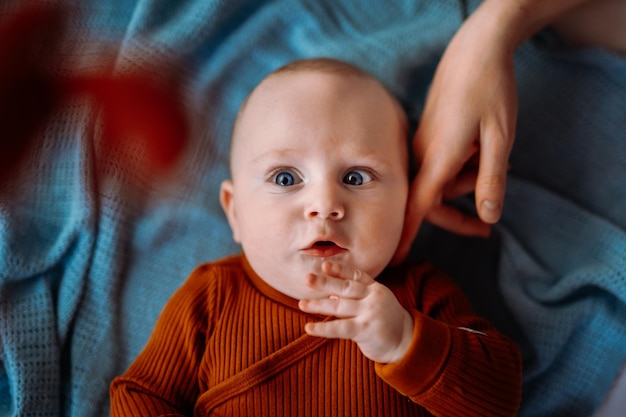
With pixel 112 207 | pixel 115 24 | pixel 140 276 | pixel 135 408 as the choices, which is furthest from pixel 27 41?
pixel 135 408

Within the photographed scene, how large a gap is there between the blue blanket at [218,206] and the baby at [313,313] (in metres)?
0.22

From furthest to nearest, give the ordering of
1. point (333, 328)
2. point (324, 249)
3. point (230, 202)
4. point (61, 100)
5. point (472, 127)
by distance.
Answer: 1. point (61, 100)
2. point (230, 202)
3. point (472, 127)
4. point (324, 249)
5. point (333, 328)

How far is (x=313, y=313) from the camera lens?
1.09 m

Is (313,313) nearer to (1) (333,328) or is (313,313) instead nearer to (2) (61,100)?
(1) (333,328)

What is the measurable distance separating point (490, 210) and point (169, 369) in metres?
0.64

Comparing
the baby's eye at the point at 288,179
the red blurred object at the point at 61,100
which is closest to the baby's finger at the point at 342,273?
the baby's eye at the point at 288,179

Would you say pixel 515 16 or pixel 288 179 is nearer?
pixel 288 179

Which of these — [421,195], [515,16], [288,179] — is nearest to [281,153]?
[288,179]

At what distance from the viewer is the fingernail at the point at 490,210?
115cm

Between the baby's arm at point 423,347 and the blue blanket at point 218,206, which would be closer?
the baby's arm at point 423,347

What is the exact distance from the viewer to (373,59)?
146 cm

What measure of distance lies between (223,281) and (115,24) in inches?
26.7

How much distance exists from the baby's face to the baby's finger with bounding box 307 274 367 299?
0.11m

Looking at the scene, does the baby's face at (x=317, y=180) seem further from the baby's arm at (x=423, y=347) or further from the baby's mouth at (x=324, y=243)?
the baby's arm at (x=423, y=347)
